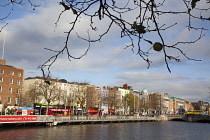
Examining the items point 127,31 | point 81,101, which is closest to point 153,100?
point 81,101

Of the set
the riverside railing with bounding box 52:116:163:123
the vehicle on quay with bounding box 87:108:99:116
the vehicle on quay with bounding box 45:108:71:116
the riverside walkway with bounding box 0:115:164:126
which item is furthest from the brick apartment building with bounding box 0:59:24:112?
the vehicle on quay with bounding box 87:108:99:116

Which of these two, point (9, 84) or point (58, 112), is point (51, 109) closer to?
point (58, 112)

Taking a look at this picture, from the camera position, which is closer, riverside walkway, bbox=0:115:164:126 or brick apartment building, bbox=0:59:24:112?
riverside walkway, bbox=0:115:164:126

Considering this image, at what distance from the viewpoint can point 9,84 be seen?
231ft

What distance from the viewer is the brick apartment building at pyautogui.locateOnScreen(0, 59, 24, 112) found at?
6862 cm

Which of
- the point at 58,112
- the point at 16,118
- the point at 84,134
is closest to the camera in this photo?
the point at 84,134

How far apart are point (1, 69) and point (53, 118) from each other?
22776 mm

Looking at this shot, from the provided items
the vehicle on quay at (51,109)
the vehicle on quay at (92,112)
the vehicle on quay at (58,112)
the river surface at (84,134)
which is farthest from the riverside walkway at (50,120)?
the vehicle on quay at (92,112)

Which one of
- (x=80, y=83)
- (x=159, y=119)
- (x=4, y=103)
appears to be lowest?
(x=159, y=119)

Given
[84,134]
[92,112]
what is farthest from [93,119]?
[84,134]

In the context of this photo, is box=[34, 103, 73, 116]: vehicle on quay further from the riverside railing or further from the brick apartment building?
the brick apartment building

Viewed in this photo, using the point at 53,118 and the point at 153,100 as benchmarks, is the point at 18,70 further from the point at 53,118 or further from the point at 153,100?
the point at 153,100

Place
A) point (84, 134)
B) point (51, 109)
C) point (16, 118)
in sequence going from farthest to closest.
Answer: point (51, 109) → point (16, 118) → point (84, 134)

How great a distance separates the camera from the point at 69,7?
3342 mm
